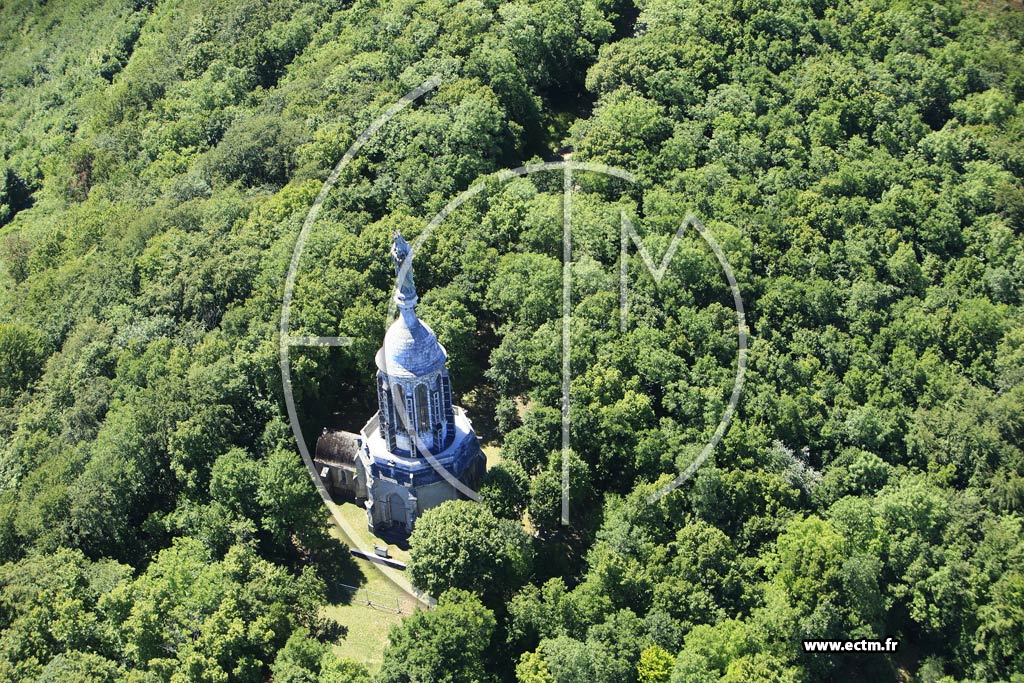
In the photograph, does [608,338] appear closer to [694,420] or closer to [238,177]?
[694,420]

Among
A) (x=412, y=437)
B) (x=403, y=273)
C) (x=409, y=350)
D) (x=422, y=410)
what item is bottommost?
(x=412, y=437)

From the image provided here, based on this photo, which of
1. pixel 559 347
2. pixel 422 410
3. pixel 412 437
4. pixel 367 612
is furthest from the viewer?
pixel 559 347

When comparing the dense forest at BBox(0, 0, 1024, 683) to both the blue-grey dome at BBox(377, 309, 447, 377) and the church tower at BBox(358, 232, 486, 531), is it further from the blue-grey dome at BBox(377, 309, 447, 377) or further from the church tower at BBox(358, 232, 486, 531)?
the blue-grey dome at BBox(377, 309, 447, 377)

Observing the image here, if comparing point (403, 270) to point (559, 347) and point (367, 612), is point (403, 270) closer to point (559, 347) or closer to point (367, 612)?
point (559, 347)

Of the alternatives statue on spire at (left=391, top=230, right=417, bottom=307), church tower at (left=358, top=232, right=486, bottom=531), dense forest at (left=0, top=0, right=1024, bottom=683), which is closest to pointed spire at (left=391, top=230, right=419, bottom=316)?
statue on spire at (left=391, top=230, right=417, bottom=307)

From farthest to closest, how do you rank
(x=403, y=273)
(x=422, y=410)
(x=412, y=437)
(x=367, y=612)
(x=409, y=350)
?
1. (x=367, y=612)
2. (x=412, y=437)
3. (x=422, y=410)
4. (x=409, y=350)
5. (x=403, y=273)

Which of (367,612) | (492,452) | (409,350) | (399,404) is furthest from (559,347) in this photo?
(367,612)

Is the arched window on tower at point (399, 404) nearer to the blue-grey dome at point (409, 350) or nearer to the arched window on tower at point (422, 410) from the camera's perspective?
the arched window on tower at point (422, 410)

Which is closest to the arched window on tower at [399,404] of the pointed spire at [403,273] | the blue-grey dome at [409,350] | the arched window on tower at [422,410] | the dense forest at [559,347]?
the arched window on tower at [422,410]

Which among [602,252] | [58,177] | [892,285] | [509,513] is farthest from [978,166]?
[58,177]
